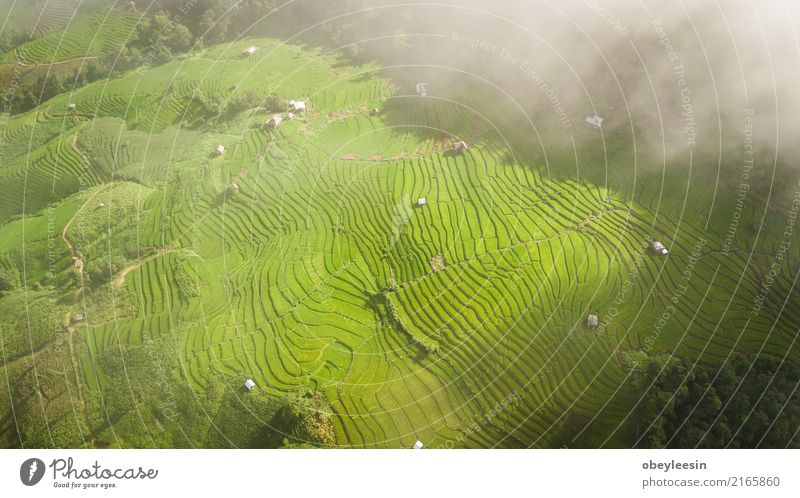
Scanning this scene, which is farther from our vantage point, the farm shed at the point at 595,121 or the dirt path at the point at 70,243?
the farm shed at the point at 595,121

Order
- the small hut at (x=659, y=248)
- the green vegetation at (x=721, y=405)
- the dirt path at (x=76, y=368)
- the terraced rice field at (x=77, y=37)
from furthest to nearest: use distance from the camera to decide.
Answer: the terraced rice field at (x=77, y=37) < the small hut at (x=659, y=248) < the dirt path at (x=76, y=368) < the green vegetation at (x=721, y=405)

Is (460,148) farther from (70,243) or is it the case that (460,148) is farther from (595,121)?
(70,243)
